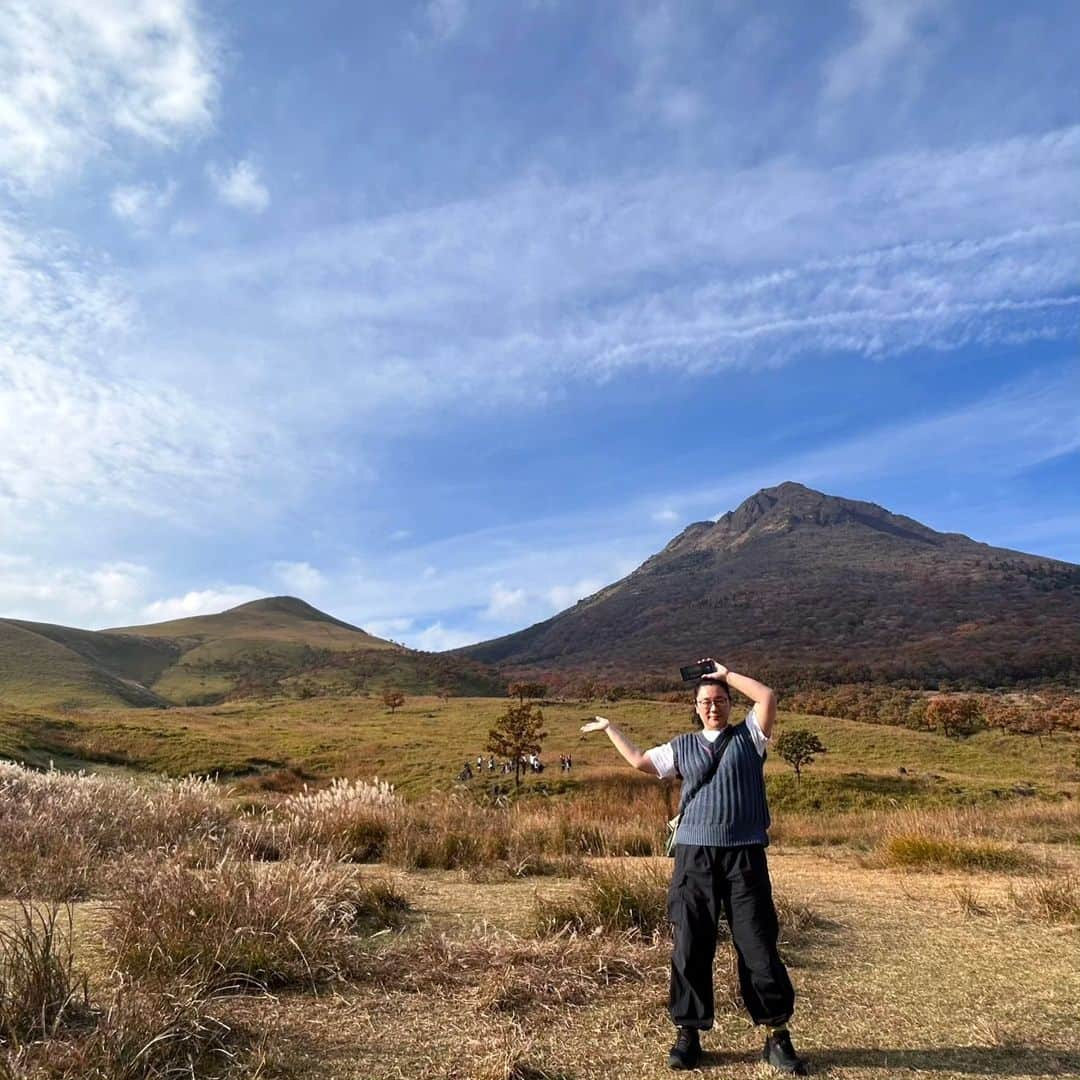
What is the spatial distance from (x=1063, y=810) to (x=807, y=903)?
12215 mm

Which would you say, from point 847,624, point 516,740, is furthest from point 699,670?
point 847,624

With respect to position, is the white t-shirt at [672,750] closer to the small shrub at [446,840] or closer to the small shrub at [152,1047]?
the small shrub at [152,1047]

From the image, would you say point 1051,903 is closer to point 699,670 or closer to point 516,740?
point 699,670

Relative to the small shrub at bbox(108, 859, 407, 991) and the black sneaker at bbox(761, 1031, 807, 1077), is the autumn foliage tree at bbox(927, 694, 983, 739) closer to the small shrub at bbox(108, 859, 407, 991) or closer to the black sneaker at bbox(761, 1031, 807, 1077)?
the small shrub at bbox(108, 859, 407, 991)

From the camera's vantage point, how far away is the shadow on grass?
3.90m

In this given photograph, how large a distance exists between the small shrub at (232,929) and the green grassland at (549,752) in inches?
841

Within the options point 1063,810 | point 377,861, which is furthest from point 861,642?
point 377,861

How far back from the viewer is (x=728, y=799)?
4203 mm

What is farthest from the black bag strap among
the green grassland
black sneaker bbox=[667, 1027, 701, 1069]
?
the green grassland

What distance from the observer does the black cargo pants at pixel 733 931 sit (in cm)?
398

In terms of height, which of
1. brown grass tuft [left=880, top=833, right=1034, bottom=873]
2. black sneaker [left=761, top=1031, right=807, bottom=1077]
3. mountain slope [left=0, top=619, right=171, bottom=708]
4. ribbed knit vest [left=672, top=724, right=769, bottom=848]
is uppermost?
mountain slope [left=0, top=619, right=171, bottom=708]

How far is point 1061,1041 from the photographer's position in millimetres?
4262

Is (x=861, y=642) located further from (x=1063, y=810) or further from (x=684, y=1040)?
(x=684, y=1040)

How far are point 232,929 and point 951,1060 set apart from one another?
156 inches
